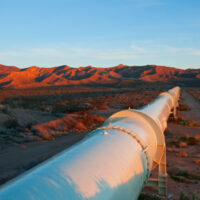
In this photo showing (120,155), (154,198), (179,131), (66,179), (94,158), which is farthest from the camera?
(179,131)

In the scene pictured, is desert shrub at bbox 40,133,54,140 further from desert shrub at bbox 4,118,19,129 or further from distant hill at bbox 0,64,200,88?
distant hill at bbox 0,64,200,88

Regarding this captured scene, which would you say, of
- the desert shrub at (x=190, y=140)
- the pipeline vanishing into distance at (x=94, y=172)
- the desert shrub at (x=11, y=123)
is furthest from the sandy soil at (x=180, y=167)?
the desert shrub at (x=11, y=123)

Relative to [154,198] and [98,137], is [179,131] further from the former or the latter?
[98,137]

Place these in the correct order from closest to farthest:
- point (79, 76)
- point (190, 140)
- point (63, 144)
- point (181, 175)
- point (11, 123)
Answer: point (181, 175)
point (63, 144)
point (190, 140)
point (11, 123)
point (79, 76)

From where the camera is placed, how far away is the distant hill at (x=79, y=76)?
113869mm

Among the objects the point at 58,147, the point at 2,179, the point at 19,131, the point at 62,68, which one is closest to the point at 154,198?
the point at 2,179

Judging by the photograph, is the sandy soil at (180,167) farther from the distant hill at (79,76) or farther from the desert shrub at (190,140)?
the distant hill at (79,76)

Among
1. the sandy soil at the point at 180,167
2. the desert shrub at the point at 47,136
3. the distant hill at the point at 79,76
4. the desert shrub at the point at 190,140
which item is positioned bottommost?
the desert shrub at the point at 47,136

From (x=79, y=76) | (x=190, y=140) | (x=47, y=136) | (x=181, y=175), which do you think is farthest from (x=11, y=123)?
(x=79, y=76)

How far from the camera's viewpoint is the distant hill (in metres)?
114

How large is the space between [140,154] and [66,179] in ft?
5.83

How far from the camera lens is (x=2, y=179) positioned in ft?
26.0

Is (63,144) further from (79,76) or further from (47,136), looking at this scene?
(79,76)

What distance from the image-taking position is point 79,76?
472 feet
